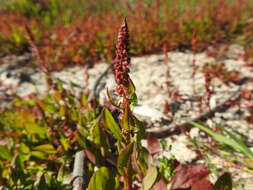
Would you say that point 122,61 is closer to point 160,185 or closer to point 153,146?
point 160,185

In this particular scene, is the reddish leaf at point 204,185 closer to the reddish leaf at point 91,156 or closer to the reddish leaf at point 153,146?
the reddish leaf at point 153,146

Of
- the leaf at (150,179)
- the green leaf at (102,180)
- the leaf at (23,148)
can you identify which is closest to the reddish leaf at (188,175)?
the leaf at (150,179)

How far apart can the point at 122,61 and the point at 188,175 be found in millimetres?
1013

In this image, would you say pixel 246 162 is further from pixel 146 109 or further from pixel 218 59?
pixel 218 59

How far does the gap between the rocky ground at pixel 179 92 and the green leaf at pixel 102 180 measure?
0.50m

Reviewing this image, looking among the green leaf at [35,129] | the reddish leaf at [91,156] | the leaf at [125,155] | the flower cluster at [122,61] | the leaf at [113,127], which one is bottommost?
the reddish leaf at [91,156]

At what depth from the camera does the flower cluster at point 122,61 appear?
48.4 inches

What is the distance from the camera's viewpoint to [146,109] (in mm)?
2561

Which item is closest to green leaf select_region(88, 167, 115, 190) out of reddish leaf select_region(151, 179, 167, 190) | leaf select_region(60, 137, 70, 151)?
reddish leaf select_region(151, 179, 167, 190)

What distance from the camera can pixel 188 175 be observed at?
1.85 m

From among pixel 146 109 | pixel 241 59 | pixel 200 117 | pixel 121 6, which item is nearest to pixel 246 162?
pixel 200 117

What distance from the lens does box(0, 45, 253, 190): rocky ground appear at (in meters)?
2.63

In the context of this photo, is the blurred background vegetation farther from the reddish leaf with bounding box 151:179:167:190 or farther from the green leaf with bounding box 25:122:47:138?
the reddish leaf with bounding box 151:179:167:190

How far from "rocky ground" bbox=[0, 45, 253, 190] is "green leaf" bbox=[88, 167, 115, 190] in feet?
1.64
